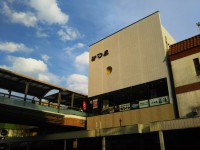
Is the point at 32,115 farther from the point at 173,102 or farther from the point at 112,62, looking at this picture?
the point at 173,102

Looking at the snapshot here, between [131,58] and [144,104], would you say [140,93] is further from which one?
[131,58]

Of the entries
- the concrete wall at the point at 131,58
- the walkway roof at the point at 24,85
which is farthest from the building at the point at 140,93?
the walkway roof at the point at 24,85

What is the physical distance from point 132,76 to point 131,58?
2508mm

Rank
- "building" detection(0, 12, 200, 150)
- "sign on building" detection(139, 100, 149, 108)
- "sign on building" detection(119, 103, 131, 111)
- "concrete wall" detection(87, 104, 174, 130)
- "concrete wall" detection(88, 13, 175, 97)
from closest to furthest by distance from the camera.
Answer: "building" detection(0, 12, 200, 150) < "concrete wall" detection(87, 104, 174, 130) < "sign on building" detection(139, 100, 149, 108) < "concrete wall" detection(88, 13, 175, 97) < "sign on building" detection(119, 103, 131, 111)

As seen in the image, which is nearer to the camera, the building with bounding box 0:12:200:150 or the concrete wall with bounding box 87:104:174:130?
the building with bounding box 0:12:200:150

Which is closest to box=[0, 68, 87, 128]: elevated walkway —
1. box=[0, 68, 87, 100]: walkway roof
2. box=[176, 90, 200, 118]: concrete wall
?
box=[0, 68, 87, 100]: walkway roof

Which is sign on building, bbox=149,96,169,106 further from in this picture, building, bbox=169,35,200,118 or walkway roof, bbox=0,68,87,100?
walkway roof, bbox=0,68,87,100

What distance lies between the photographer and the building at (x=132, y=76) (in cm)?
2323

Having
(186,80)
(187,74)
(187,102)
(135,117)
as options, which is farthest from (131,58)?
(187,102)

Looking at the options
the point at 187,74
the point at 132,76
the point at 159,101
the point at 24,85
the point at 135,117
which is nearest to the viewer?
the point at 187,74

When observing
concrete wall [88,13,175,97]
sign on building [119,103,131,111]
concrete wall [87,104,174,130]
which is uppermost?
concrete wall [88,13,175,97]

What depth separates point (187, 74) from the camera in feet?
68.7

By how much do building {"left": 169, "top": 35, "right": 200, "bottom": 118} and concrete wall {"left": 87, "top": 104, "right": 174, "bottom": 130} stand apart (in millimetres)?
1555

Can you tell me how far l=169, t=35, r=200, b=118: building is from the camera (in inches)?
775
